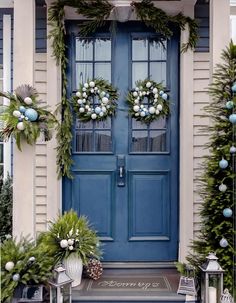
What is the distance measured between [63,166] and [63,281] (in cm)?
117

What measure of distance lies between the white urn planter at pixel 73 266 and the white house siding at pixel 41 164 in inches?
28.3

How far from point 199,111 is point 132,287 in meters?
1.65

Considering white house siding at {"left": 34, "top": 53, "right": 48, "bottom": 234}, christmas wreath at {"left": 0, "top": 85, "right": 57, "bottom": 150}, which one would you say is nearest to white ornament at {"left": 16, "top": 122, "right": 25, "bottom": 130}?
christmas wreath at {"left": 0, "top": 85, "right": 57, "bottom": 150}

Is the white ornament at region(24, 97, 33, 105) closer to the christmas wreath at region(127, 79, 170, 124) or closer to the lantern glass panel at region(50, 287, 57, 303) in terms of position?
the christmas wreath at region(127, 79, 170, 124)

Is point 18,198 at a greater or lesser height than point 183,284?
greater

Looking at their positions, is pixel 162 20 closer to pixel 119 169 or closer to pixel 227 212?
pixel 119 169

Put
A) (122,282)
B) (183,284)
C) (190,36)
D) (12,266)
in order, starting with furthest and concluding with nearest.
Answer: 1. (190,36)
2. (122,282)
3. (183,284)
4. (12,266)

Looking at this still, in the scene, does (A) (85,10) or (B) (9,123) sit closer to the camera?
(B) (9,123)

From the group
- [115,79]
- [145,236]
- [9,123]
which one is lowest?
[145,236]

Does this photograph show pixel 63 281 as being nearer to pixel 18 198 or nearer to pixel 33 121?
pixel 18 198

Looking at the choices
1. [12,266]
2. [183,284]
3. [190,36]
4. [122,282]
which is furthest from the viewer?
[190,36]

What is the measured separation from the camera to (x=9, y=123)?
3.06 metres

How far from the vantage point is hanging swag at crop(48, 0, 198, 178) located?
139 inches

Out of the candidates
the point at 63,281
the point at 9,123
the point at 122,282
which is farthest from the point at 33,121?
the point at 122,282
